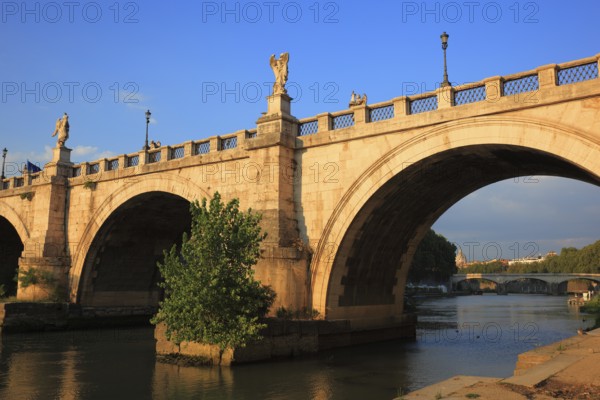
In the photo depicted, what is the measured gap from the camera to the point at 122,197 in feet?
94.0

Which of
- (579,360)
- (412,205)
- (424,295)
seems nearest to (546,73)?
(412,205)

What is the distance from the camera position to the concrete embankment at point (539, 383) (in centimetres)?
742

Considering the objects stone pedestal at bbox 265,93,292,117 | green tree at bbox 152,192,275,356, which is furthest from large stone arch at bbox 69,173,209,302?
green tree at bbox 152,192,275,356

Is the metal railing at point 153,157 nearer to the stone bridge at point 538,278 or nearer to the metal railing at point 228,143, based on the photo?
the metal railing at point 228,143

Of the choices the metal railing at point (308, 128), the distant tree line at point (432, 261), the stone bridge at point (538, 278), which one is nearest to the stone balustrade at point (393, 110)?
the metal railing at point (308, 128)

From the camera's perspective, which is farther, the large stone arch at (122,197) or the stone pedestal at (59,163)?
the stone pedestal at (59,163)

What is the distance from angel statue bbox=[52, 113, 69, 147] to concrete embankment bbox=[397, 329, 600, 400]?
2918 centimetres

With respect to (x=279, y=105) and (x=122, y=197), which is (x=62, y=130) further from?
(x=279, y=105)

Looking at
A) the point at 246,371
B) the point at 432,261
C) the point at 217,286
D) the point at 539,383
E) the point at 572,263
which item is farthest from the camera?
the point at 572,263

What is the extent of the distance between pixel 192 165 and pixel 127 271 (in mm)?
11704

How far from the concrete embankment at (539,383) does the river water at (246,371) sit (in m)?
4.41

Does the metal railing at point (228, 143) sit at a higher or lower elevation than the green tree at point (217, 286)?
higher

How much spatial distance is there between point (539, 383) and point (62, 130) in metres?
30.7

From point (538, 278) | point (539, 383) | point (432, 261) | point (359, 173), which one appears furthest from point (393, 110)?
point (538, 278)
